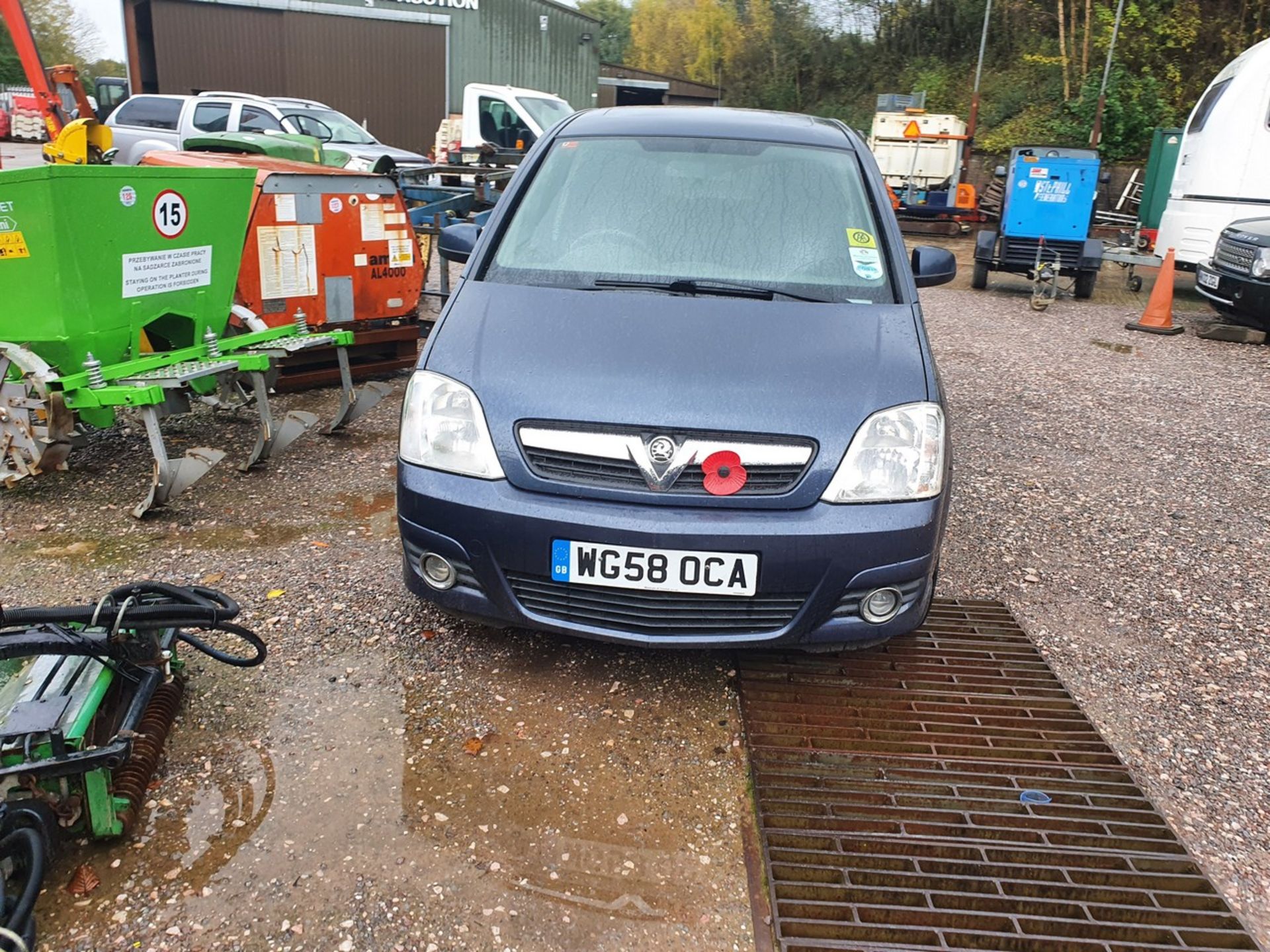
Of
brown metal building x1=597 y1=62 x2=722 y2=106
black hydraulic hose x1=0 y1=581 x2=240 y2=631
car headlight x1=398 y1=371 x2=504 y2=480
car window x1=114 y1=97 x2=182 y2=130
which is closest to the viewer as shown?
Answer: black hydraulic hose x1=0 y1=581 x2=240 y2=631

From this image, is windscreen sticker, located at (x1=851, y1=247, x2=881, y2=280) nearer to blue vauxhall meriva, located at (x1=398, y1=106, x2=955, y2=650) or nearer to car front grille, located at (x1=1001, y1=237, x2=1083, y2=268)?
blue vauxhall meriva, located at (x1=398, y1=106, x2=955, y2=650)

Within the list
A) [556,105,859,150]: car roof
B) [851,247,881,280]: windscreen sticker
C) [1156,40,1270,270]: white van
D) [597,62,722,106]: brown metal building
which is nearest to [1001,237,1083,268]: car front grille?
[1156,40,1270,270]: white van

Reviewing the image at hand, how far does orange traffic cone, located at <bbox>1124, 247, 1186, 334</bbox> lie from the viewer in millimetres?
9750

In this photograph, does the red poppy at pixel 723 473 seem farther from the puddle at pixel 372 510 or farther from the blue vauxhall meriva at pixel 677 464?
the puddle at pixel 372 510

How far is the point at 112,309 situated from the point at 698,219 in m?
2.64

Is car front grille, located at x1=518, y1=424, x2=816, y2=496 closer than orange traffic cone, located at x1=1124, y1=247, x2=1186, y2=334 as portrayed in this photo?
Yes

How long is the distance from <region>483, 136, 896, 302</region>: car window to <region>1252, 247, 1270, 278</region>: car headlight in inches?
269

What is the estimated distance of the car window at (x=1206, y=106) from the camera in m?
11.0

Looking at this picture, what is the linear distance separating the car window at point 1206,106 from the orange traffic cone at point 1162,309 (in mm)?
2402

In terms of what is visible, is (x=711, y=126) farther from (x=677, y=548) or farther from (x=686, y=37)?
(x=686, y=37)

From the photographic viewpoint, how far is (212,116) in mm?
13617

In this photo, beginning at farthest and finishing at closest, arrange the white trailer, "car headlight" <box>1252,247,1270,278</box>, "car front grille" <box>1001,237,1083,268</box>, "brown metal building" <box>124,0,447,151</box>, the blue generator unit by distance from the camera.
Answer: "brown metal building" <box>124,0,447,151</box>
the white trailer
"car front grille" <box>1001,237,1083,268</box>
the blue generator unit
"car headlight" <box>1252,247,1270,278</box>

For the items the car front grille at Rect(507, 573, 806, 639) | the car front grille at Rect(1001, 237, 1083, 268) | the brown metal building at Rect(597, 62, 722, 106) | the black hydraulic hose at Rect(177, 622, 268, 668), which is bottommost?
the black hydraulic hose at Rect(177, 622, 268, 668)

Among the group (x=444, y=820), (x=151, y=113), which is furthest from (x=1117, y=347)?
(x=151, y=113)
